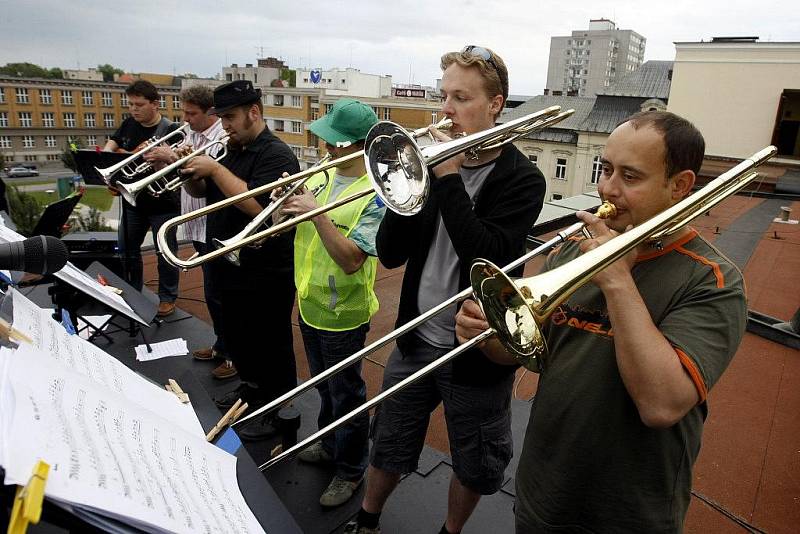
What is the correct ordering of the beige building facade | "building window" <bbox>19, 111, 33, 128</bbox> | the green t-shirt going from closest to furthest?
the green t-shirt
the beige building facade
"building window" <bbox>19, 111, 33, 128</bbox>

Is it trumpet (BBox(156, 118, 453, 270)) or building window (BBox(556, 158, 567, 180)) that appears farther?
building window (BBox(556, 158, 567, 180))

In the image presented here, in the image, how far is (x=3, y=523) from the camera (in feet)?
2.55

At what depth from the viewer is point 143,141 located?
471 cm

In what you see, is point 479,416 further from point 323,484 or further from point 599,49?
point 599,49

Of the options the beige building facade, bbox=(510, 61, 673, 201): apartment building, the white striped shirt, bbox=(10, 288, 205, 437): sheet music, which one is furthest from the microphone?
bbox=(510, 61, 673, 201): apartment building

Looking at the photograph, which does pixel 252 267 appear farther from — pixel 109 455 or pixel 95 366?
pixel 109 455

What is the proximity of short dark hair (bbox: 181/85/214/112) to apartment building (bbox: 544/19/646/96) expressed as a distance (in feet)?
279

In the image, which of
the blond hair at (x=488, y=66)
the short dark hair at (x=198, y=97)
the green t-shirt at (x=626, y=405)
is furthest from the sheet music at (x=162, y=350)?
the green t-shirt at (x=626, y=405)

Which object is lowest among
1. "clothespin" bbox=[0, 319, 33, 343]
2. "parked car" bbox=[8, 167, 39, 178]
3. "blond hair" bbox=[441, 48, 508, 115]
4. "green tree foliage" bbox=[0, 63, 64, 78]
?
"parked car" bbox=[8, 167, 39, 178]

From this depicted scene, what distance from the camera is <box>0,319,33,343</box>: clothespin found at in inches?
42.4

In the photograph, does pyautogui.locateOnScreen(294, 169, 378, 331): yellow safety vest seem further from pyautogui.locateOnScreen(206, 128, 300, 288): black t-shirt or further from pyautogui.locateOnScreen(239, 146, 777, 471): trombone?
pyautogui.locateOnScreen(239, 146, 777, 471): trombone

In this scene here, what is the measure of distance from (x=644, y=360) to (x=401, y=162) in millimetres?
1282

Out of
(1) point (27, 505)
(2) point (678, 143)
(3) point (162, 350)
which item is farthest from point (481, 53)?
(3) point (162, 350)

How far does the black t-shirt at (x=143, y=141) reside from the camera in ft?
14.0
